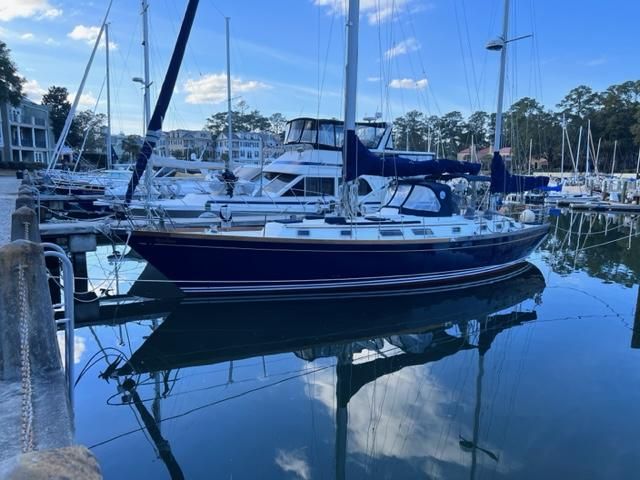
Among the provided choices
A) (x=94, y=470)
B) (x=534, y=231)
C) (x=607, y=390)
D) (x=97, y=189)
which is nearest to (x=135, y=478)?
(x=94, y=470)

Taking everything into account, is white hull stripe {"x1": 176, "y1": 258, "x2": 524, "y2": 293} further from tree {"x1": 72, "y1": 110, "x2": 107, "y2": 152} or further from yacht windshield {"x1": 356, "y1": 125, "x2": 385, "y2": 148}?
tree {"x1": 72, "y1": 110, "x2": 107, "y2": 152}

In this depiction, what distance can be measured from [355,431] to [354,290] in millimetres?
4936

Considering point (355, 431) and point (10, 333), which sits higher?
point (10, 333)

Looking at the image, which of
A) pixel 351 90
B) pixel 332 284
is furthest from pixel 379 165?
pixel 332 284

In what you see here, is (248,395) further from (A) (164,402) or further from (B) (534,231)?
(B) (534,231)

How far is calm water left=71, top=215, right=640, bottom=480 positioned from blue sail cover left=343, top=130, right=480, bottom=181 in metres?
2.98

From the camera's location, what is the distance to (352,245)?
9.44 metres

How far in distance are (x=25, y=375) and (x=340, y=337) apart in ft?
20.1

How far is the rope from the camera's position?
228cm

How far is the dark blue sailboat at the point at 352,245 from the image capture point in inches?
357

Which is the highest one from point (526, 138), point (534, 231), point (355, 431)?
point (526, 138)

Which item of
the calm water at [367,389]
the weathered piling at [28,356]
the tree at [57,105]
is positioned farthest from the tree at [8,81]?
the weathered piling at [28,356]

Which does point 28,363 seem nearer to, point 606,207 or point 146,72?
point 146,72

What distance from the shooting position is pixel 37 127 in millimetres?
58469
